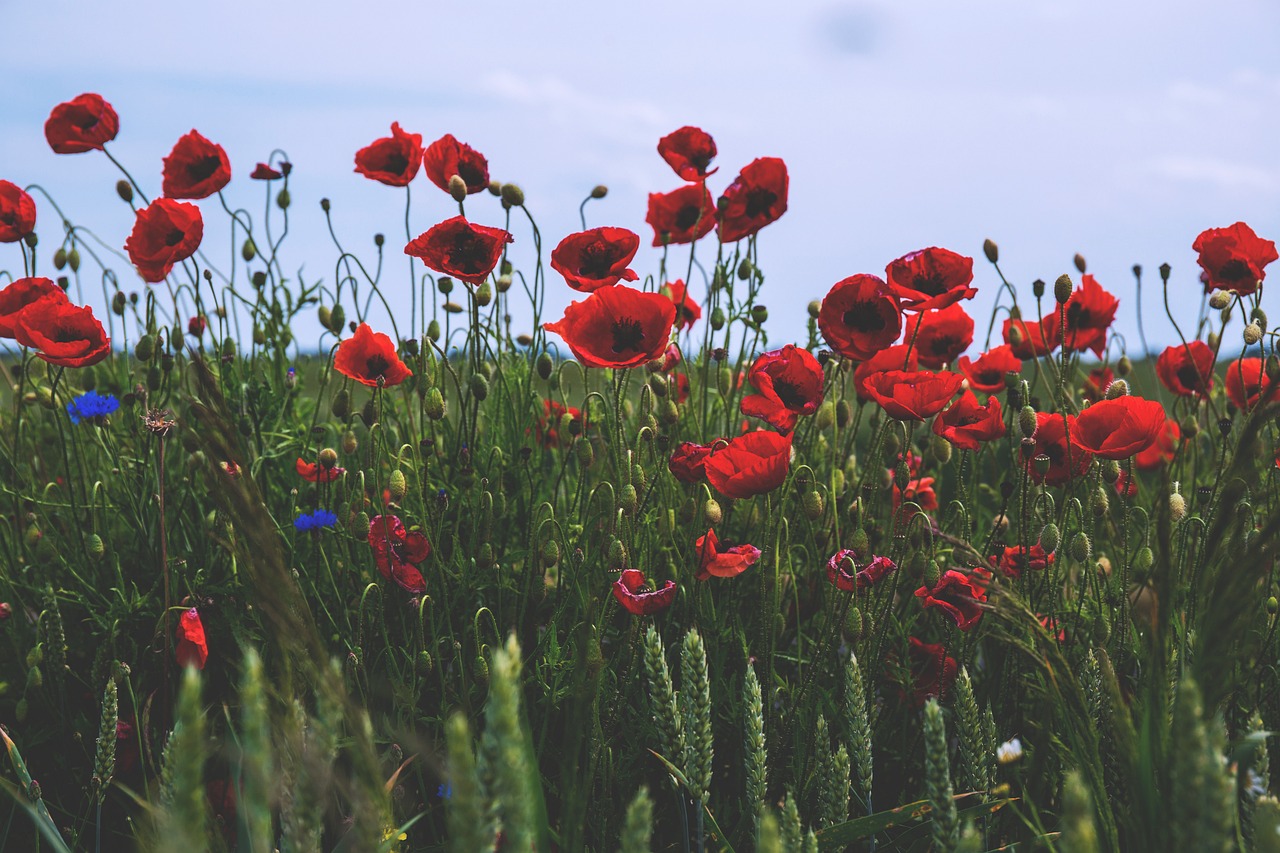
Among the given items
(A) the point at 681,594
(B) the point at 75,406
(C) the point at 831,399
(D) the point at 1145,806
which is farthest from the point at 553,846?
(B) the point at 75,406

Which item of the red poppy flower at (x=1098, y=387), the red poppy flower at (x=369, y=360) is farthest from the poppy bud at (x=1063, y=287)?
the red poppy flower at (x=369, y=360)

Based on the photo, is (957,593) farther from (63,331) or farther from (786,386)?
(63,331)

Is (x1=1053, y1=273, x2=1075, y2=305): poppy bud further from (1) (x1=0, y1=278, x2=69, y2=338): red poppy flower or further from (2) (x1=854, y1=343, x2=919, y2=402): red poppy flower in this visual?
(1) (x1=0, y1=278, x2=69, y2=338): red poppy flower

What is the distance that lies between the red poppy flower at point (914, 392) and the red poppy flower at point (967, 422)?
0.55 ft

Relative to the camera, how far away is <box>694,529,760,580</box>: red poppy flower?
183 cm

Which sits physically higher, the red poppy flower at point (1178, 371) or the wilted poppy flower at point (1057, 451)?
the red poppy flower at point (1178, 371)

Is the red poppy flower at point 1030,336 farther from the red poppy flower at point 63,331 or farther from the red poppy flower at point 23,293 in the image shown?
the red poppy flower at point 23,293

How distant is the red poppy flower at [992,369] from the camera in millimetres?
2639

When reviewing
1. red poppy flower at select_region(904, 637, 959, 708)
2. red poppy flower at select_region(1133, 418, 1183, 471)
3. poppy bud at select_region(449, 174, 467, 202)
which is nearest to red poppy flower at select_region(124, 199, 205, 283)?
poppy bud at select_region(449, 174, 467, 202)

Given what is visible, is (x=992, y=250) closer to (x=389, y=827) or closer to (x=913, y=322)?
(x=913, y=322)

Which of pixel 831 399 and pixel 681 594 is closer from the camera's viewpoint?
pixel 681 594

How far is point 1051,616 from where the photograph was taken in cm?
193

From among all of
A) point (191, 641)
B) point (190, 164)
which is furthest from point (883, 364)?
point (190, 164)

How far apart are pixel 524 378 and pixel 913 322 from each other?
39.2 inches
